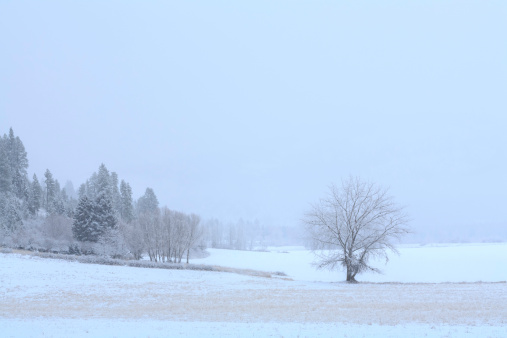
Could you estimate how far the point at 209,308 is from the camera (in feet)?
70.3

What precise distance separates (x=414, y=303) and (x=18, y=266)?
32.1 m

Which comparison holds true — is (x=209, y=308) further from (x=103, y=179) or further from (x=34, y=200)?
(x=34, y=200)

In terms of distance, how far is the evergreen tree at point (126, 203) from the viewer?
285 ft

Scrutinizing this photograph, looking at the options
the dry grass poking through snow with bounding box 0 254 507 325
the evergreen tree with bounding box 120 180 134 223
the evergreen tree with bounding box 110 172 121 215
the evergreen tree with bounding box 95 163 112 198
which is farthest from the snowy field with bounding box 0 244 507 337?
the evergreen tree with bounding box 110 172 121 215

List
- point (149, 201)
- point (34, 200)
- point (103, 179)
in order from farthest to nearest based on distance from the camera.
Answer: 1. point (149, 201)
2. point (34, 200)
3. point (103, 179)

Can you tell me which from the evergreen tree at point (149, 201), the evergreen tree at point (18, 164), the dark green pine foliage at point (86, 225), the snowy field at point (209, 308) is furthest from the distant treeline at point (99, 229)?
the snowy field at point (209, 308)

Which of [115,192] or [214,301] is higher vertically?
[115,192]

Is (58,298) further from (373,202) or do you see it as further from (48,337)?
(373,202)

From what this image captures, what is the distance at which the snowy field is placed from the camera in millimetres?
14359

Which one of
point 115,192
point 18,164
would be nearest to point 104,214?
point 115,192

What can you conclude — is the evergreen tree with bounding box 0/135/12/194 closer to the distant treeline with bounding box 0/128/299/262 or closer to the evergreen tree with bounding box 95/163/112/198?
the distant treeline with bounding box 0/128/299/262

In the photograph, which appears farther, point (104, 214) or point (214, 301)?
point (104, 214)

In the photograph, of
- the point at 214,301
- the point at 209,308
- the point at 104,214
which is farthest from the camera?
the point at 104,214

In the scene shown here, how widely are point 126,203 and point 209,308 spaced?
233 feet
